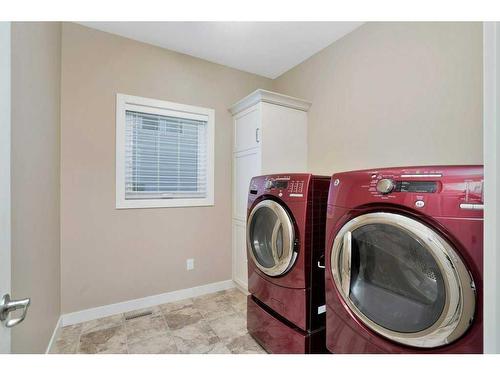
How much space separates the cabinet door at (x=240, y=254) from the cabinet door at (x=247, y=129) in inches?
32.9

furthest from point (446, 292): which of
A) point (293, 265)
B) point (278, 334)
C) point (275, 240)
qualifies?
point (278, 334)

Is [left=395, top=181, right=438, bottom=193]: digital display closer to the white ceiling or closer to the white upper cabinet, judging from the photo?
the white upper cabinet

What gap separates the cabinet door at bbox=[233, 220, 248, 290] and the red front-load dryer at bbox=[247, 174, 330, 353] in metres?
0.81

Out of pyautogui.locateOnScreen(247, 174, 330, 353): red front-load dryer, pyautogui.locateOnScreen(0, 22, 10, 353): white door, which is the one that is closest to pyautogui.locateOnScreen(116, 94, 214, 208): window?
pyautogui.locateOnScreen(247, 174, 330, 353): red front-load dryer

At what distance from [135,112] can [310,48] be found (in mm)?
1831

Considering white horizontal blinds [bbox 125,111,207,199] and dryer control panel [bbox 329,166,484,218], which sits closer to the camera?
dryer control panel [bbox 329,166,484,218]

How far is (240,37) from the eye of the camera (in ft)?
7.13

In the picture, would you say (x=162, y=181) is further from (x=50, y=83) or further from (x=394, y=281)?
(x=394, y=281)

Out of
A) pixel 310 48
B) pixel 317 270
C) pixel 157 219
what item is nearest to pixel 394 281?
pixel 317 270

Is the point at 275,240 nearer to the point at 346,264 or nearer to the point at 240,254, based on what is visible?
the point at 346,264

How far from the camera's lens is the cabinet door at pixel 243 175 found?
7.66 feet

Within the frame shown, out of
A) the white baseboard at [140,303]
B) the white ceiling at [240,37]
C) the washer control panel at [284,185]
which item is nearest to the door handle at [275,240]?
the washer control panel at [284,185]

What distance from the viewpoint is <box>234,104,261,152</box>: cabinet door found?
2.30 metres

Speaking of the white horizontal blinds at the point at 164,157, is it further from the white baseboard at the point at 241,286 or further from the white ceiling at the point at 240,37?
the white baseboard at the point at 241,286
